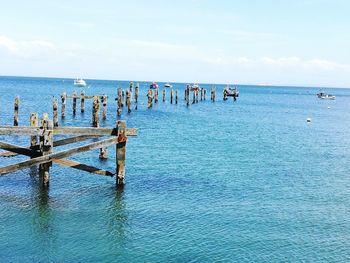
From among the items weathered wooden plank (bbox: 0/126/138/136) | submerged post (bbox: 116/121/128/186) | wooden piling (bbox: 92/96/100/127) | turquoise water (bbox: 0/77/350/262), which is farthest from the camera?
wooden piling (bbox: 92/96/100/127)

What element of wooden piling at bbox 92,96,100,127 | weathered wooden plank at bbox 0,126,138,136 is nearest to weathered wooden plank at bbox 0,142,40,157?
weathered wooden plank at bbox 0,126,138,136

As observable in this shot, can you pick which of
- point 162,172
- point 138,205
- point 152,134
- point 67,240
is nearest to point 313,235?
point 138,205

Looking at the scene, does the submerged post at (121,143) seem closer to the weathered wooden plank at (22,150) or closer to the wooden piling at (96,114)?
the weathered wooden plank at (22,150)

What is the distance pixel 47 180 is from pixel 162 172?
26.1 ft

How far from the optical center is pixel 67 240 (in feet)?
58.1

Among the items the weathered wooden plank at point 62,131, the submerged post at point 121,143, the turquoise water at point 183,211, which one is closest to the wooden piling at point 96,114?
the turquoise water at point 183,211

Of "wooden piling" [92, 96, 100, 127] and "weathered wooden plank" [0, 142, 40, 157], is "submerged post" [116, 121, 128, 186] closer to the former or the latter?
"weathered wooden plank" [0, 142, 40, 157]

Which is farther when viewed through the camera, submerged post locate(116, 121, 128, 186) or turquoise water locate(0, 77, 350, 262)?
submerged post locate(116, 121, 128, 186)

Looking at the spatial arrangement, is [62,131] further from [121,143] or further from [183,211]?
[183,211]

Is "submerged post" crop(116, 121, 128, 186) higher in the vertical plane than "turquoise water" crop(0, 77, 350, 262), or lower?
higher

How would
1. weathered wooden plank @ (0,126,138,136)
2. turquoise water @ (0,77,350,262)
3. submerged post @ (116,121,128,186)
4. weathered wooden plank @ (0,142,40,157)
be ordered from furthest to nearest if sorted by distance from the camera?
submerged post @ (116,121,128,186)
weathered wooden plank @ (0,142,40,157)
weathered wooden plank @ (0,126,138,136)
turquoise water @ (0,77,350,262)

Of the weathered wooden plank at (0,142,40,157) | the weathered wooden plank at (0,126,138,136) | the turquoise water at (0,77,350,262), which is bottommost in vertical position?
the turquoise water at (0,77,350,262)

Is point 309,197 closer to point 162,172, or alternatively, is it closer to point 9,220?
point 162,172

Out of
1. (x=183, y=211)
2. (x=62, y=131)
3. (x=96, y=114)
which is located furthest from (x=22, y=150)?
(x=96, y=114)
